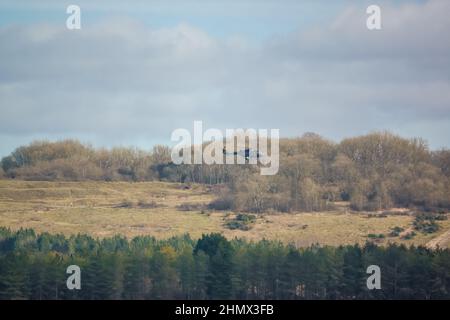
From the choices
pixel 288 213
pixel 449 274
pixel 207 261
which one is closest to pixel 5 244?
pixel 207 261

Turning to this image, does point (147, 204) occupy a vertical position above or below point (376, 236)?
above

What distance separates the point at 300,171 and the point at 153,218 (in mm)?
30580

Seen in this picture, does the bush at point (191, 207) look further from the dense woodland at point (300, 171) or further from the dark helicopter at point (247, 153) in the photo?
the dark helicopter at point (247, 153)

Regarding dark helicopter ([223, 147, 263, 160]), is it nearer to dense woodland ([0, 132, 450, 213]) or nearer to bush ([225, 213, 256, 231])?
dense woodland ([0, 132, 450, 213])

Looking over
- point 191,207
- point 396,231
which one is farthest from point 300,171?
point 396,231

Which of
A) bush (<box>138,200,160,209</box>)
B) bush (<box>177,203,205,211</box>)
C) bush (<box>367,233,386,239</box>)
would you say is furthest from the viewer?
bush (<box>138,200,160,209</box>)

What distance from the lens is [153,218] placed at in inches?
5325

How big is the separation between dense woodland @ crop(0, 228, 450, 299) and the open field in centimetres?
2715

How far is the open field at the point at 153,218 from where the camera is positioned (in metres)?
126

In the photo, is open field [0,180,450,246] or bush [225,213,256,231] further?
bush [225,213,256,231]

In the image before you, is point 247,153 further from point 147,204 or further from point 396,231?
point 396,231

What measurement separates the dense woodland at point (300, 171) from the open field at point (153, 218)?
526 cm

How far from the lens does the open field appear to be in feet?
413

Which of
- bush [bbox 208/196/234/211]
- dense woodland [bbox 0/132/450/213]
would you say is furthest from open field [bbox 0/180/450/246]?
dense woodland [bbox 0/132/450/213]
